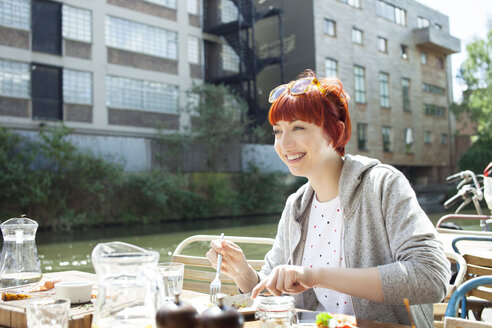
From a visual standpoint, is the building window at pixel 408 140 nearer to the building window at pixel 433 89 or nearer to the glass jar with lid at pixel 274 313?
the building window at pixel 433 89

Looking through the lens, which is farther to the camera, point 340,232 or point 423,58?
point 423,58

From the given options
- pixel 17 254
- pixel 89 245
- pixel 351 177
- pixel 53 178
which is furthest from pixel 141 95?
pixel 351 177

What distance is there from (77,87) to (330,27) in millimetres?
14375

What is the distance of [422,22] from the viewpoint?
33.4m

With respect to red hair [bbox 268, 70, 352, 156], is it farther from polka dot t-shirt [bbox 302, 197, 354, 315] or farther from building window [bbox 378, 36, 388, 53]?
building window [bbox 378, 36, 388, 53]

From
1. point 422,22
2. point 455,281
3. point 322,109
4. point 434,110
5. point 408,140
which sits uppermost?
point 422,22

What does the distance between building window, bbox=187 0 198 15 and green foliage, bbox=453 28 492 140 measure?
18262 millimetres

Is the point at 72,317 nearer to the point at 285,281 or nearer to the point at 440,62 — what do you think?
the point at 285,281

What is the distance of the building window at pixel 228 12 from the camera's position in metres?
23.5

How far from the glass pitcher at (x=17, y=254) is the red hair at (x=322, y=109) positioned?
1.01 m

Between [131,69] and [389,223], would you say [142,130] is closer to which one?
[131,69]

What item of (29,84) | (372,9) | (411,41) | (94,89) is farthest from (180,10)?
(411,41)

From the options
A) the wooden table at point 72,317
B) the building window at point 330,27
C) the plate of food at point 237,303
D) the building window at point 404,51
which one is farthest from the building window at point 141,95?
the plate of food at point 237,303

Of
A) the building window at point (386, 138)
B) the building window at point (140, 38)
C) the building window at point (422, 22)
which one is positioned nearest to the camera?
the building window at point (140, 38)
